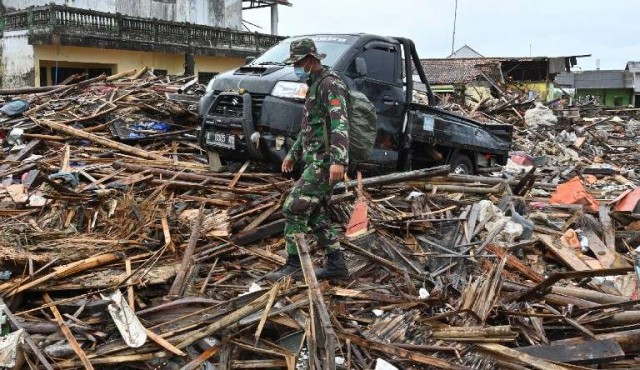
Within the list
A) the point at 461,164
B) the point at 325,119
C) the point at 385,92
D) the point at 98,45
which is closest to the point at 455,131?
the point at 461,164

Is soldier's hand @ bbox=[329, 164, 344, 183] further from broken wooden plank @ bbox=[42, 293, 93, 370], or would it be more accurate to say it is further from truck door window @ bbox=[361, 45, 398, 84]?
truck door window @ bbox=[361, 45, 398, 84]

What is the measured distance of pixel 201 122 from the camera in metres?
7.68

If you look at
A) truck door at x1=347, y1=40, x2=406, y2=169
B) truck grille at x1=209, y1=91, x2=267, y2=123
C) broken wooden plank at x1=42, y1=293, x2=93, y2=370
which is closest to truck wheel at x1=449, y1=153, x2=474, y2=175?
truck door at x1=347, y1=40, x2=406, y2=169

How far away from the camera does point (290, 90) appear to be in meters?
6.92

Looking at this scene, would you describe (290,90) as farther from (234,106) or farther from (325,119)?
(325,119)

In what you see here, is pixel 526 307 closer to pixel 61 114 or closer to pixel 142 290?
pixel 142 290

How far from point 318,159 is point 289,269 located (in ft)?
3.21

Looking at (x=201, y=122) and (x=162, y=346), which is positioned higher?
(x=201, y=122)

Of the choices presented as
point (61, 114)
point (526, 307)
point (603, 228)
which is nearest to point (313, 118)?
point (526, 307)

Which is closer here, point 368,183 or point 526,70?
point 368,183

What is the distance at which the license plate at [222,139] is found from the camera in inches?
284

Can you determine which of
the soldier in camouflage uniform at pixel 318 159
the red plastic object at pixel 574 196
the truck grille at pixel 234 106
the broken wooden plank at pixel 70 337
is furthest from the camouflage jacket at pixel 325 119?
the red plastic object at pixel 574 196

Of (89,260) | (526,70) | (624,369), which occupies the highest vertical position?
(526,70)

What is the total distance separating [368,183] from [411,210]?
67cm
